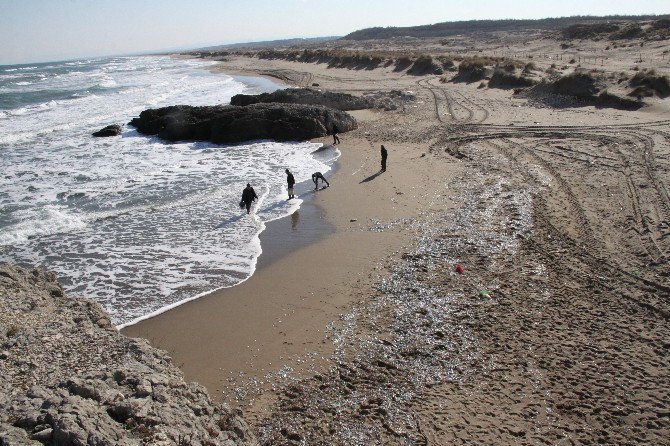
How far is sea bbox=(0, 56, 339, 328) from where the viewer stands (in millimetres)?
10852

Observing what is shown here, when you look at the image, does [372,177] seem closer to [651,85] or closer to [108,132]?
[108,132]

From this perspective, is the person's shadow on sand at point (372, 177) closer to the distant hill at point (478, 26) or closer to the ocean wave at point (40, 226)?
the ocean wave at point (40, 226)

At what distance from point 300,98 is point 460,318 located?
23981 millimetres

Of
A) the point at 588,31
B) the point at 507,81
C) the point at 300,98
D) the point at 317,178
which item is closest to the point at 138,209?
the point at 317,178

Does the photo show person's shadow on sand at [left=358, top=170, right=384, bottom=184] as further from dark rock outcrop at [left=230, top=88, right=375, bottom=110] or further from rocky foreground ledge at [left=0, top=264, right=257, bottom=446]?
dark rock outcrop at [left=230, top=88, right=375, bottom=110]

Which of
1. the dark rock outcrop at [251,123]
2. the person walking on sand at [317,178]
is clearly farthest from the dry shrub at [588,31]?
the person walking on sand at [317,178]

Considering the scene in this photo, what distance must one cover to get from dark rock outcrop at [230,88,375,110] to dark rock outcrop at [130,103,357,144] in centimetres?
346

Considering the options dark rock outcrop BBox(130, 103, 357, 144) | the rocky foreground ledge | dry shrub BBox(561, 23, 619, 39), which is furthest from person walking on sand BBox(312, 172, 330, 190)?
dry shrub BBox(561, 23, 619, 39)

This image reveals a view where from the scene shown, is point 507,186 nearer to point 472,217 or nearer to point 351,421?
point 472,217

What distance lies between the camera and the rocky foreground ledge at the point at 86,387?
4188 millimetres

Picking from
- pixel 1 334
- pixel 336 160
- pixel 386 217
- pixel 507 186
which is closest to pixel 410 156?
pixel 336 160

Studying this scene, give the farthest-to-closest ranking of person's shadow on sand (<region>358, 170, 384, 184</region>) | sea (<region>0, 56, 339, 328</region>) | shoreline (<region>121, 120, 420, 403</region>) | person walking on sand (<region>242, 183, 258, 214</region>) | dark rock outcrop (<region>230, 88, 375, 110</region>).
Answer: dark rock outcrop (<region>230, 88, 375, 110</region>)
person's shadow on sand (<region>358, 170, 384, 184</region>)
person walking on sand (<region>242, 183, 258, 214</region>)
sea (<region>0, 56, 339, 328</region>)
shoreline (<region>121, 120, 420, 403</region>)

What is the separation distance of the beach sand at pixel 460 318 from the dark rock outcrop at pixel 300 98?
14585 millimetres

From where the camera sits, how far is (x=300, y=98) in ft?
98.9
